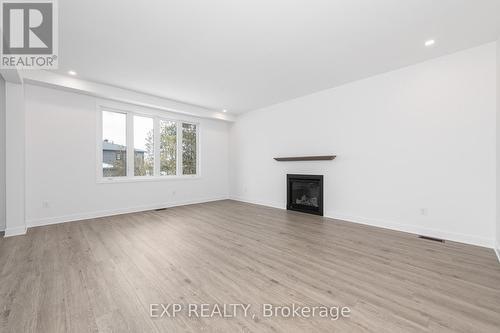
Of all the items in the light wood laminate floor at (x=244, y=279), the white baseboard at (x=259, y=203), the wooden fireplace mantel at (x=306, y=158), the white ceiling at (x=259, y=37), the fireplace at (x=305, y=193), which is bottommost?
the light wood laminate floor at (x=244, y=279)

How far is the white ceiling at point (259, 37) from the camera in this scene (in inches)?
86.7

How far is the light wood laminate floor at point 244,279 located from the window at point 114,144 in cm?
169

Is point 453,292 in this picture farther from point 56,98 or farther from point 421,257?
point 56,98

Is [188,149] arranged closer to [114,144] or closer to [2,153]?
[114,144]

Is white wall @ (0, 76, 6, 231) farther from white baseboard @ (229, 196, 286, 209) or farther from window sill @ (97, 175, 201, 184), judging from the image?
white baseboard @ (229, 196, 286, 209)

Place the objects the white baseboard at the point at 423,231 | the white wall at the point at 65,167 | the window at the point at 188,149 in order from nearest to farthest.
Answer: the white baseboard at the point at 423,231 < the white wall at the point at 65,167 < the window at the point at 188,149

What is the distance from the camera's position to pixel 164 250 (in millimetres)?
2822

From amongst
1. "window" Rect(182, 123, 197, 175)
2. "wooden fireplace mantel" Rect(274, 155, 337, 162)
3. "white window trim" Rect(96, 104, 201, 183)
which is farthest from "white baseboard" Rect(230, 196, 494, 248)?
"white window trim" Rect(96, 104, 201, 183)

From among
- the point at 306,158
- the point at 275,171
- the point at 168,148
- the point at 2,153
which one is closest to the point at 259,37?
the point at 306,158

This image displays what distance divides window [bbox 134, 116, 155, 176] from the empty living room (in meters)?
0.05

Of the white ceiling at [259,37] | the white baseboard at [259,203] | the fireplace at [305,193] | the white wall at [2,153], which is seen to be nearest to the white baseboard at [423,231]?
the fireplace at [305,193]

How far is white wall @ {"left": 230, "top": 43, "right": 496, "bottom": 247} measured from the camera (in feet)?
9.69

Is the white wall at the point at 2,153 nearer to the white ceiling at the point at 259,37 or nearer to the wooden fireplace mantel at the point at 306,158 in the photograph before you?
the white ceiling at the point at 259,37

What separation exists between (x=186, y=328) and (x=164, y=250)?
1.53m
